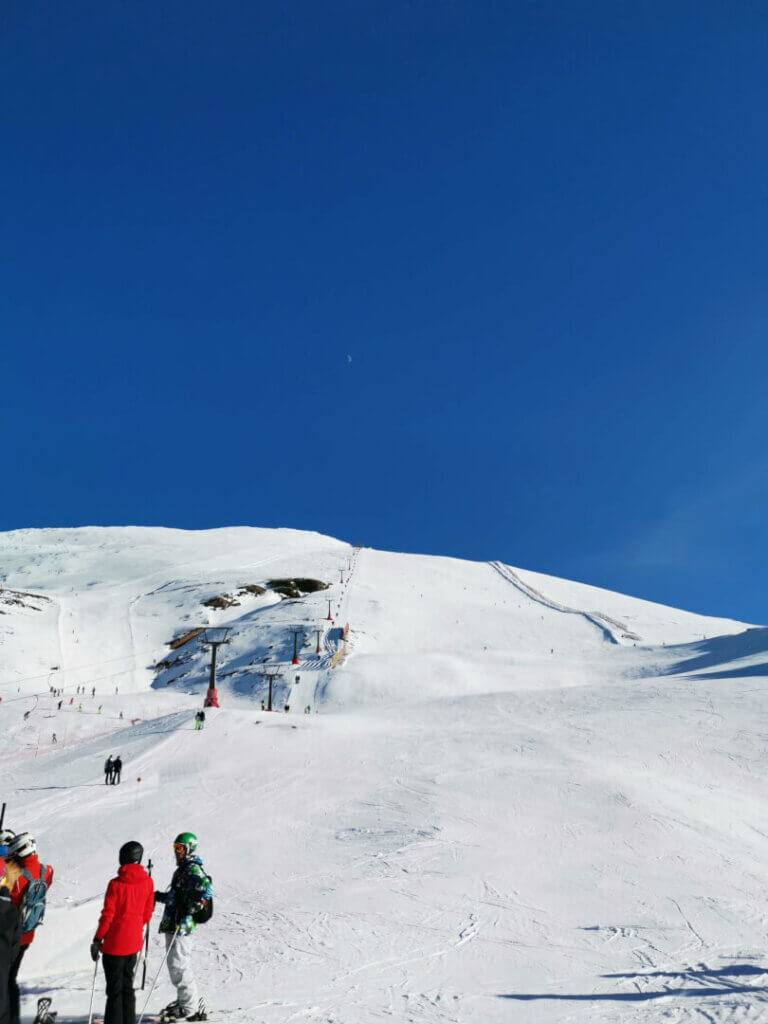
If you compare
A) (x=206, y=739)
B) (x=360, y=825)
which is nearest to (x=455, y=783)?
(x=360, y=825)

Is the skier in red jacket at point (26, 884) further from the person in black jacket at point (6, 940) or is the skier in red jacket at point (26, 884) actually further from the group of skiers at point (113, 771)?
the group of skiers at point (113, 771)

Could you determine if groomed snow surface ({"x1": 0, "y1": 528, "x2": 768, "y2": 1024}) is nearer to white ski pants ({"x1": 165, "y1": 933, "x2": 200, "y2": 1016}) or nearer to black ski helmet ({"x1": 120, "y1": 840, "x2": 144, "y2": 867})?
white ski pants ({"x1": 165, "y1": 933, "x2": 200, "y2": 1016})

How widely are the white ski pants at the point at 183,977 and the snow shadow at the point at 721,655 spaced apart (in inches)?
1272

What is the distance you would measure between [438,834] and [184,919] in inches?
344

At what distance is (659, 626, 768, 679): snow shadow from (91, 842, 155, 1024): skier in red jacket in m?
33.0

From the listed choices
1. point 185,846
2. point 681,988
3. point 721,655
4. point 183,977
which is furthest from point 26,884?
point 721,655

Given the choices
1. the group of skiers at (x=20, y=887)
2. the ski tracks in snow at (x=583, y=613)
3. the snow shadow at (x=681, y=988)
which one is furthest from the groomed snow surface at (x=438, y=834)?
the ski tracks in snow at (x=583, y=613)

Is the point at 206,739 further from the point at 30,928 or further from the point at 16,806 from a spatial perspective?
the point at 30,928

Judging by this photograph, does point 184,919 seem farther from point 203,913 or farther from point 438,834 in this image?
point 438,834

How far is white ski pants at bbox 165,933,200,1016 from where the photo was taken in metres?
6.04

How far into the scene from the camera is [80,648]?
61562 mm

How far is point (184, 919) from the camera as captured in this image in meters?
6.18

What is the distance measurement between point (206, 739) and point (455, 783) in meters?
9.26

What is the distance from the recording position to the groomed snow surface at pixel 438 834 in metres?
7.05
